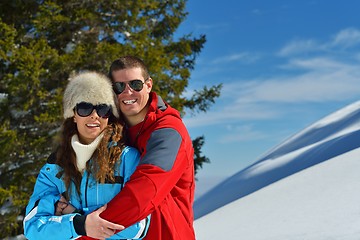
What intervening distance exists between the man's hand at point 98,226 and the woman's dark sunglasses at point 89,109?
1.97ft

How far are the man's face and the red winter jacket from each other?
83 millimetres

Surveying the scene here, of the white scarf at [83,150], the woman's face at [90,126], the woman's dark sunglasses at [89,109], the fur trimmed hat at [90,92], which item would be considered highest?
the fur trimmed hat at [90,92]

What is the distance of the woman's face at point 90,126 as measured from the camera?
2.87 m

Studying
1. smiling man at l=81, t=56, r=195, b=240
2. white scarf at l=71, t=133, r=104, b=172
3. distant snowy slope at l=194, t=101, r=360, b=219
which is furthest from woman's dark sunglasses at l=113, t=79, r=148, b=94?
distant snowy slope at l=194, t=101, r=360, b=219

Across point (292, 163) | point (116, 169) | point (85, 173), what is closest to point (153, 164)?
point (116, 169)

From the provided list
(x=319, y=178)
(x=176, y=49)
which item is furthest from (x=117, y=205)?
(x=176, y=49)

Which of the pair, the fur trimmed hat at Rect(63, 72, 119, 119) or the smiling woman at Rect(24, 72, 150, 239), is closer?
the smiling woman at Rect(24, 72, 150, 239)

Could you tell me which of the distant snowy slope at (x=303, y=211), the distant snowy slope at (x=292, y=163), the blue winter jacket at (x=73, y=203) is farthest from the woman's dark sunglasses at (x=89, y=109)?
the distant snowy slope at (x=292, y=163)

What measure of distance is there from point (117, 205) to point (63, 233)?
38cm

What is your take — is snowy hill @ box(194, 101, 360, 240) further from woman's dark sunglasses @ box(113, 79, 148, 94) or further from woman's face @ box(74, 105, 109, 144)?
woman's face @ box(74, 105, 109, 144)

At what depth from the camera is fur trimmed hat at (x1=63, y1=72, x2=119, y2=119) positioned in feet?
9.79

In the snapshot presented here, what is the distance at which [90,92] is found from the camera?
299 centimetres

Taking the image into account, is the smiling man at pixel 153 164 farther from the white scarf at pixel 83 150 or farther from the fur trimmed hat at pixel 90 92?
the white scarf at pixel 83 150

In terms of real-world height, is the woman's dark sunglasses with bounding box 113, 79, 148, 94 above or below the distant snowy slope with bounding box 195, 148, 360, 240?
above
